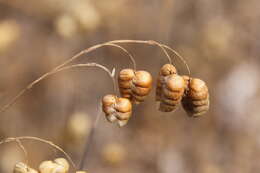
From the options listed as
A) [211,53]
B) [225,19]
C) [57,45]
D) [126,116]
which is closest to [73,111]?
[57,45]

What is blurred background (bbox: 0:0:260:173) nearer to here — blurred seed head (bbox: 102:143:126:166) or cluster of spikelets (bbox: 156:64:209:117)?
blurred seed head (bbox: 102:143:126:166)

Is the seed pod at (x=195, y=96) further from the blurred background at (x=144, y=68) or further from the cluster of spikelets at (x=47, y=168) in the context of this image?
the blurred background at (x=144, y=68)

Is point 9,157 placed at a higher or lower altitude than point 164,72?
lower

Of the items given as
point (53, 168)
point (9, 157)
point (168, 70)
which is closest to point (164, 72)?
point (168, 70)

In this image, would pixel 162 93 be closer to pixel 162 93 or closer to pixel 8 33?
pixel 162 93

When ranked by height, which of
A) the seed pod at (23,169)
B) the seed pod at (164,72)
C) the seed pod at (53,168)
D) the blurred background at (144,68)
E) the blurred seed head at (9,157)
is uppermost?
the blurred background at (144,68)

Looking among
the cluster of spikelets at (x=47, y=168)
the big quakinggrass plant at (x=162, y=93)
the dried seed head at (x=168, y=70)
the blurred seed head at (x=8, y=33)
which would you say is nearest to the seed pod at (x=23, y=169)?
the cluster of spikelets at (x=47, y=168)

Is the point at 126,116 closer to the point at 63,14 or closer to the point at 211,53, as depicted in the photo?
the point at 63,14
